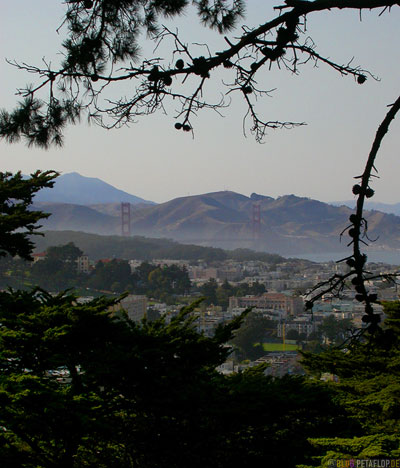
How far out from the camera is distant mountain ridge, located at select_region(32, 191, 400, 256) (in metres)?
71.9

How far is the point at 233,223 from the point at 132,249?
30912mm

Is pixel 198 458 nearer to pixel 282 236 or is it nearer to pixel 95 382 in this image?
Answer: pixel 95 382

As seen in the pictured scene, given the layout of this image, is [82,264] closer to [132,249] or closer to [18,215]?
[132,249]

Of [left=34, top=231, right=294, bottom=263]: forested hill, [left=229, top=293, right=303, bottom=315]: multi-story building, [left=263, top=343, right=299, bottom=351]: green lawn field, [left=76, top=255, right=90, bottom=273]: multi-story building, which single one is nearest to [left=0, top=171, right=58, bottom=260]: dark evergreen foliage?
[left=263, top=343, right=299, bottom=351]: green lawn field

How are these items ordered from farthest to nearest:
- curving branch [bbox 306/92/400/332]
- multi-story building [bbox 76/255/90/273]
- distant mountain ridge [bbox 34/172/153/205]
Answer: distant mountain ridge [bbox 34/172/153/205]
multi-story building [bbox 76/255/90/273]
curving branch [bbox 306/92/400/332]

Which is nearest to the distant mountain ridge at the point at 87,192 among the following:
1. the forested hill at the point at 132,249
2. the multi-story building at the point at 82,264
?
the forested hill at the point at 132,249

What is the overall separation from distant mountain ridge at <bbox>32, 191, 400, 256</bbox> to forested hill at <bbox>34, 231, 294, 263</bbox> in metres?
18.7

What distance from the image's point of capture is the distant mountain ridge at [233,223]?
7194 cm

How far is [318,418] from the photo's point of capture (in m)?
2.73

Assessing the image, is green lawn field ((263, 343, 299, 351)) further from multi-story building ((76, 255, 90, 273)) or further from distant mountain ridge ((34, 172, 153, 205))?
distant mountain ridge ((34, 172, 153, 205))

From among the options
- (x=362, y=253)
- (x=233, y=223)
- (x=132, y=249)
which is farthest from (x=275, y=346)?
(x=233, y=223)

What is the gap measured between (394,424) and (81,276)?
90.2ft

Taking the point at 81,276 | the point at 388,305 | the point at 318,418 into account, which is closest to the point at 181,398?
the point at 318,418

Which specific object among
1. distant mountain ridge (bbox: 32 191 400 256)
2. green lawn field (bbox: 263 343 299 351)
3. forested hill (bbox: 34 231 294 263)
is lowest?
green lawn field (bbox: 263 343 299 351)
